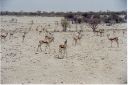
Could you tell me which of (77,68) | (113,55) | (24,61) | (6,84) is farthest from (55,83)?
(113,55)

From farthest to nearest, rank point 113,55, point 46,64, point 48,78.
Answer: point 113,55, point 46,64, point 48,78

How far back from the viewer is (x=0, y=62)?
13234 millimetres

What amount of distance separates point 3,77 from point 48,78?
1324 millimetres

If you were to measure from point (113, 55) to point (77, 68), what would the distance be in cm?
321

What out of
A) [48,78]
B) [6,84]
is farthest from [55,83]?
[6,84]

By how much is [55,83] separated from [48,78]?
650mm

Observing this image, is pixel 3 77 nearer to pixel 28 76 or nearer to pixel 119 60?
pixel 28 76

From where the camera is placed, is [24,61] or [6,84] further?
[24,61]

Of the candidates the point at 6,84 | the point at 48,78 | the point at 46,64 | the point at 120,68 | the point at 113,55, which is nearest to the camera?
the point at 6,84

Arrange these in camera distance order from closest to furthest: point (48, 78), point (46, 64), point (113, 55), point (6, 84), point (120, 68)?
point (6, 84) → point (48, 78) → point (120, 68) → point (46, 64) → point (113, 55)

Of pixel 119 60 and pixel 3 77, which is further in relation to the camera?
pixel 119 60

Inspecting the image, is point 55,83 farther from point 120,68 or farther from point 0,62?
point 0,62

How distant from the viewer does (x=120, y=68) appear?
476 inches

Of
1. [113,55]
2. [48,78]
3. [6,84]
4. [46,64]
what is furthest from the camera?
[113,55]
